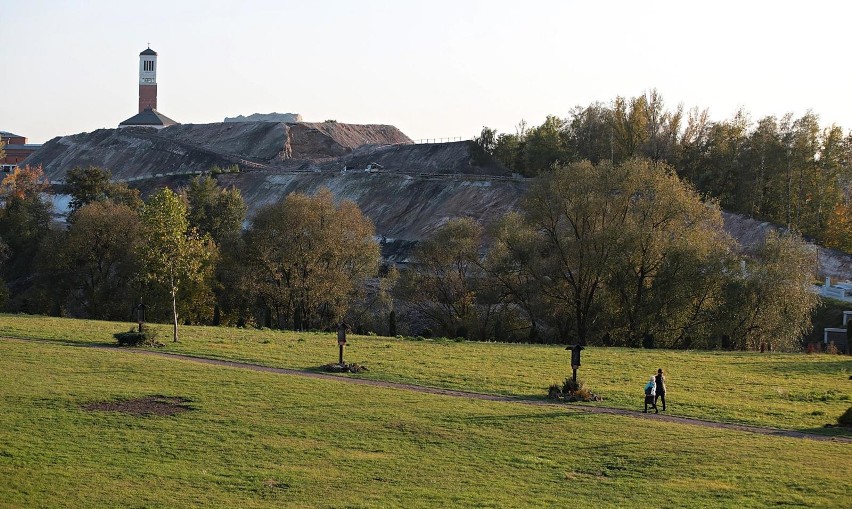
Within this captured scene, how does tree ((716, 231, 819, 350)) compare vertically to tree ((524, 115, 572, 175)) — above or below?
below

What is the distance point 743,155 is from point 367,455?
82071 mm

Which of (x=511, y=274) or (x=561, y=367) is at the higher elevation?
(x=511, y=274)

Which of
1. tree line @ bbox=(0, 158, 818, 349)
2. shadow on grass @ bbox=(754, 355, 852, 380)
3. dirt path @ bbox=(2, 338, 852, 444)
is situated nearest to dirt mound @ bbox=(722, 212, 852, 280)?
tree line @ bbox=(0, 158, 818, 349)

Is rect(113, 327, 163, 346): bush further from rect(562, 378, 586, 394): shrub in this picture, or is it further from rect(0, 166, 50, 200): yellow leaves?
rect(0, 166, 50, 200): yellow leaves

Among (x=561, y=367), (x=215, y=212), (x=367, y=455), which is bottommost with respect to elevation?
(x=367, y=455)

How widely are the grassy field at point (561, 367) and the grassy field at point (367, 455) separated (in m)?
3.42

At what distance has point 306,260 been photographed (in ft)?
205

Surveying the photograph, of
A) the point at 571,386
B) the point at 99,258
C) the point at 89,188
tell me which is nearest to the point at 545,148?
the point at 89,188

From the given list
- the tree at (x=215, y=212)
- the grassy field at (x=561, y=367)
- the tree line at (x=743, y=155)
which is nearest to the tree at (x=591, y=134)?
the tree line at (x=743, y=155)

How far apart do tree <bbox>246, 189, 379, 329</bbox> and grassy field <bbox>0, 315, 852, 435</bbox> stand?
12.1m

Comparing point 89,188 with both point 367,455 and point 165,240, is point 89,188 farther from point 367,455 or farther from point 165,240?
point 367,455

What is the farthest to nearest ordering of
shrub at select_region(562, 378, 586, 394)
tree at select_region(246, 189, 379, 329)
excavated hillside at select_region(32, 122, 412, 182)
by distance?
1. excavated hillside at select_region(32, 122, 412, 182)
2. tree at select_region(246, 189, 379, 329)
3. shrub at select_region(562, 378, 586, 394)

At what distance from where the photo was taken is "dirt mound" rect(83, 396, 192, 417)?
27.3m

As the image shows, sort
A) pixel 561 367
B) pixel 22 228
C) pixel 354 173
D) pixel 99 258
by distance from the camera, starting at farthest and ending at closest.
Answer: pixel 354 173 → pixel 22 228 → pixel 99 258 → pixel 561 367
